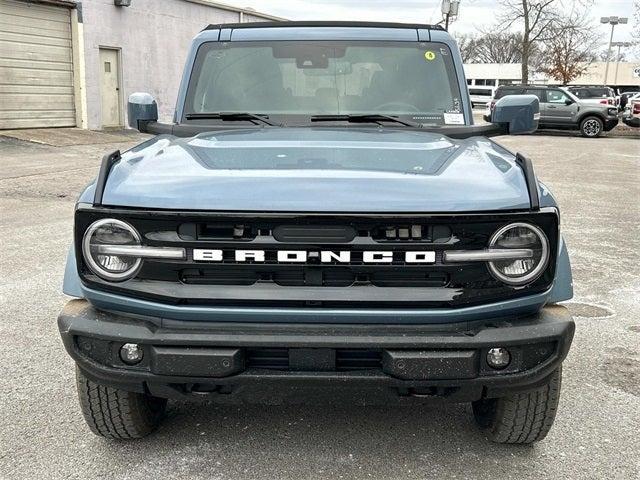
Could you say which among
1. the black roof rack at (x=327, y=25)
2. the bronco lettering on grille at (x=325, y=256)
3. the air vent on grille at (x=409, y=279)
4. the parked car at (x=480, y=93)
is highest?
the black roof rack at (x=327, y=25)

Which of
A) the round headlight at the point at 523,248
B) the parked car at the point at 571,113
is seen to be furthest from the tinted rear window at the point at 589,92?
the round headlight at the point at 523,248

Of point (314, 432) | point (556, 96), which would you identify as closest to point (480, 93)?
point (556, 96)

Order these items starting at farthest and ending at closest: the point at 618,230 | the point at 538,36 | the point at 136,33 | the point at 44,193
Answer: the point at 538,36 → the point at 136,33 → the point at 44,193 → the point at 618,230

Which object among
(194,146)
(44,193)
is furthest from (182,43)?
(194,146)

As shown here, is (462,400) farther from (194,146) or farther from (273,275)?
(194,146)

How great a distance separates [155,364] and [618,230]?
729 cm

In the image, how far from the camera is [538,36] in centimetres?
3344

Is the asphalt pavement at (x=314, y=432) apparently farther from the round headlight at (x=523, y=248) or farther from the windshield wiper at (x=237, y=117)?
the windshield wiper at (x=237, y=117)

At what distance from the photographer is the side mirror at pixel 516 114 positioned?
12.6 ft

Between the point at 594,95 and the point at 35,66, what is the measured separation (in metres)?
20.2

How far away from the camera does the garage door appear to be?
17.5 m

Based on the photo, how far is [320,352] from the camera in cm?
239

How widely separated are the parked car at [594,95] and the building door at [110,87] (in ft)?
53.9

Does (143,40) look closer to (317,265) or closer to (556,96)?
(556,96)
